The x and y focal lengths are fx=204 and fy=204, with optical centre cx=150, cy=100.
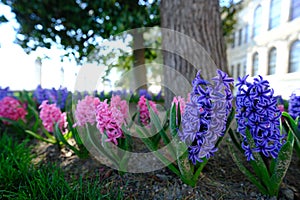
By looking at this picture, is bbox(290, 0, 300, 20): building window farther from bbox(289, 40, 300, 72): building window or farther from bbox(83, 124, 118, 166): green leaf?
bbox(83, 124, 118, 166): green leaf

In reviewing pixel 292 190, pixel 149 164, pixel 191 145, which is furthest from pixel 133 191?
pixel 292 190

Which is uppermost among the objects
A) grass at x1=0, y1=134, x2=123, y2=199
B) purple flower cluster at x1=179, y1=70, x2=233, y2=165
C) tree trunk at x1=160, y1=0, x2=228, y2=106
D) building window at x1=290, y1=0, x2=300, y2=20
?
building window at x1=290, y1=0, x2=300, y2=20

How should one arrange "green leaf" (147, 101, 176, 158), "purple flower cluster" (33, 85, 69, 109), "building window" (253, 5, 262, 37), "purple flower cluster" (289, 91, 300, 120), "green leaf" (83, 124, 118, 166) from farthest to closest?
"building window" (253, 5, 262, 37) < "purple flower cluster" (33, 85, 69, 109) < "purple flower cluster" (289, 91, 300, 120) < "green leaf" (83, 124, 118, 166) < "green leaf" (147, 101, 176, 158)

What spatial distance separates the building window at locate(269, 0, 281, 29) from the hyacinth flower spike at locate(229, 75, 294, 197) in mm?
7945

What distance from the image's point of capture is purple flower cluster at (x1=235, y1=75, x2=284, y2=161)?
35.0 inches

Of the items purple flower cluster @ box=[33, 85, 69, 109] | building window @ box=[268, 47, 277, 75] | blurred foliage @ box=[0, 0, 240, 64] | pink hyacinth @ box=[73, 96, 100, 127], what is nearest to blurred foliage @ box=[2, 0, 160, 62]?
blurred foliage @ box=[0, 0, 240, 64]

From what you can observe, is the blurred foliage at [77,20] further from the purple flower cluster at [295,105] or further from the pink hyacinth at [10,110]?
the purple flower cluster at [295,105]

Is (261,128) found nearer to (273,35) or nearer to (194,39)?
(194,39)

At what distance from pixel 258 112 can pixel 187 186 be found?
53 centimetres

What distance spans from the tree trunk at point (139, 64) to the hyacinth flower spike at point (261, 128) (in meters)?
2.95

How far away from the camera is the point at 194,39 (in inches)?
79.6

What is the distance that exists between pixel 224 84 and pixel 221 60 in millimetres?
1319

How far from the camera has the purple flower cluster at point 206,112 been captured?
871 millimetres

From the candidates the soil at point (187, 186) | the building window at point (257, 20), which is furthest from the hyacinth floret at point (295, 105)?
the building window at point (257, 20)
